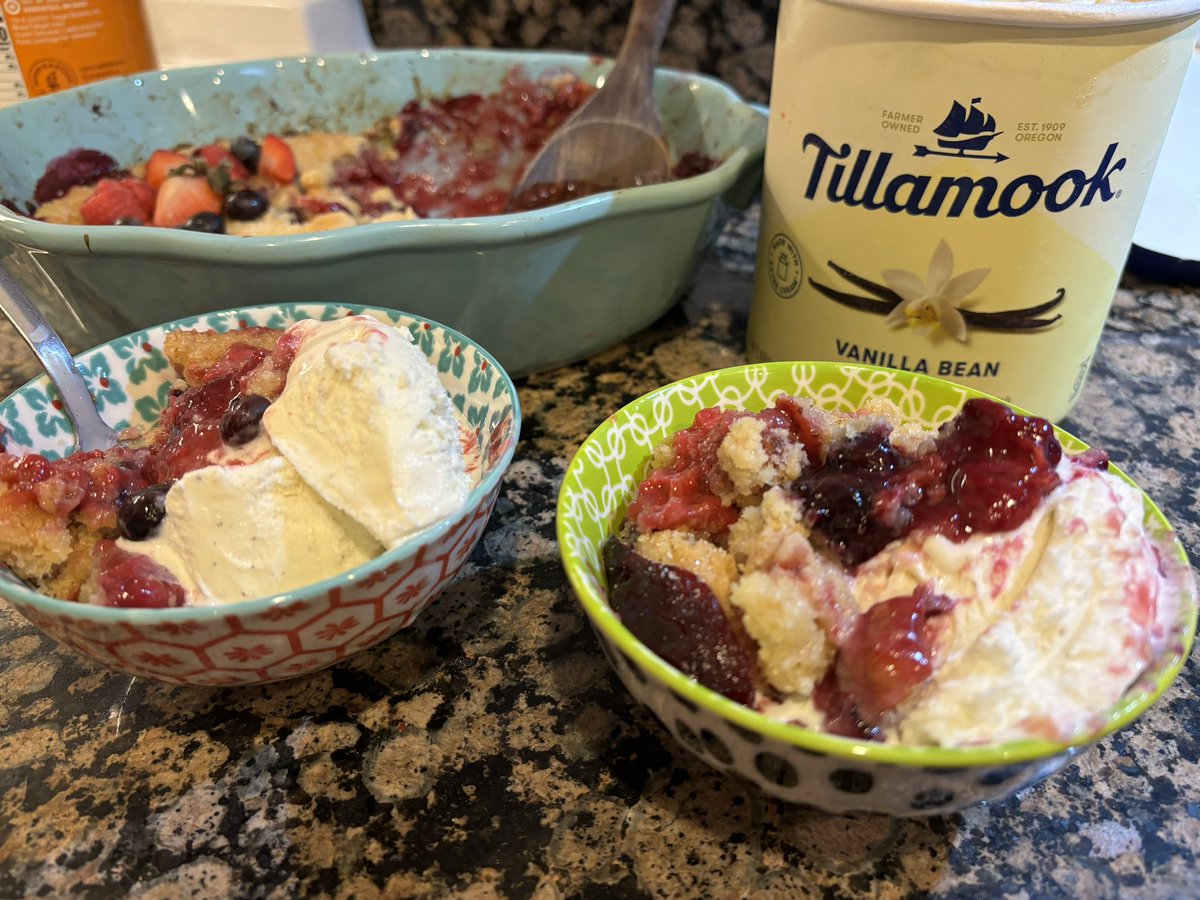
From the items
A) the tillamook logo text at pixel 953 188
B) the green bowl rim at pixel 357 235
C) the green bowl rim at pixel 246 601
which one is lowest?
the green bowl rim at pixel 246 601

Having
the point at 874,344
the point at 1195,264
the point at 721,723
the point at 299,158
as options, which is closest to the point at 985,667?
the point at 721,723

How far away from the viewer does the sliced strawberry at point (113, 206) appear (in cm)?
131

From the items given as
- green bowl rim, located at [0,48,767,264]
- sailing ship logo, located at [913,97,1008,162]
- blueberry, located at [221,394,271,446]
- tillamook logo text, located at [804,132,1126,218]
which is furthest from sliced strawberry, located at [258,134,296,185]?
sailing ship logo, located at [913,97,1008,162]

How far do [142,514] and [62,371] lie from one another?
278mm

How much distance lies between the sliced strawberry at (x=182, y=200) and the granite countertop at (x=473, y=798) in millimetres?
717

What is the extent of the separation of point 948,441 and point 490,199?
1104 mm

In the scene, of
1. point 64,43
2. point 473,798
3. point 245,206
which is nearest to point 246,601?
point 473,798

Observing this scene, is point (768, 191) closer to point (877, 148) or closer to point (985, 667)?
point (877, 148)

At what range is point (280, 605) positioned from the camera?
2.03 feet

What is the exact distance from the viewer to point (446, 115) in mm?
1593

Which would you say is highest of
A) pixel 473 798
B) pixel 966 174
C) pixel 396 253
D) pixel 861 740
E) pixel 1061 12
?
pixel 1061 12

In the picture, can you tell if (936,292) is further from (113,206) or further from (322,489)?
(113,206)

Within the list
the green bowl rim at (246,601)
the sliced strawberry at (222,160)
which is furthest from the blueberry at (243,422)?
the sliced strawberry at (222,160)

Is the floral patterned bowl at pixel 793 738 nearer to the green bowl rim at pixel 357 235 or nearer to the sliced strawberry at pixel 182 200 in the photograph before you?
the green bowl rim at pixel 357 235
